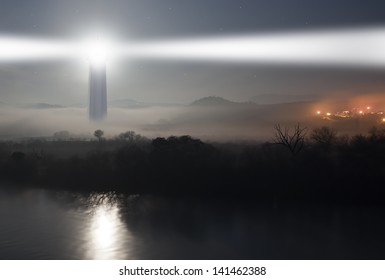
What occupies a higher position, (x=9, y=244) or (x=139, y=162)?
(x=139, y=162)

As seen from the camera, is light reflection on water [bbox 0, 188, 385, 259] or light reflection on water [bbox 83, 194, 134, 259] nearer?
light reflection on water [bbox 0, 188, 385, 259]

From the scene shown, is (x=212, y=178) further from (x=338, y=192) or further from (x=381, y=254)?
(x=381, y=254)

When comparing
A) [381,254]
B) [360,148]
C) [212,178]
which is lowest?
[381,254]

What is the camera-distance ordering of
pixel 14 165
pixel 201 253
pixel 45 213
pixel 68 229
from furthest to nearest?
pixel 14 165, pixel 45 213, pixel 68 229, pixel 201 253

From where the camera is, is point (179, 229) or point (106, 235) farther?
point (179, 229)

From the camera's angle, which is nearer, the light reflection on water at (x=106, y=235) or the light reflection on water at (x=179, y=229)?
the light reflection on water at (x=179, y=229)

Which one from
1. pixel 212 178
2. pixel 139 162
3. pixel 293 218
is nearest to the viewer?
pixel 293 218

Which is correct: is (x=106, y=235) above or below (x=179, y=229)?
below

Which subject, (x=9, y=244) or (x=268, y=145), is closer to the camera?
(x=9, y=244)

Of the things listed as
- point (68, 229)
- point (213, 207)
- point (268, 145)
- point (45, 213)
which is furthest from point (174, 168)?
point (68, 229)

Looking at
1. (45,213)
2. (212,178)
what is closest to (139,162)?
(212,178)
